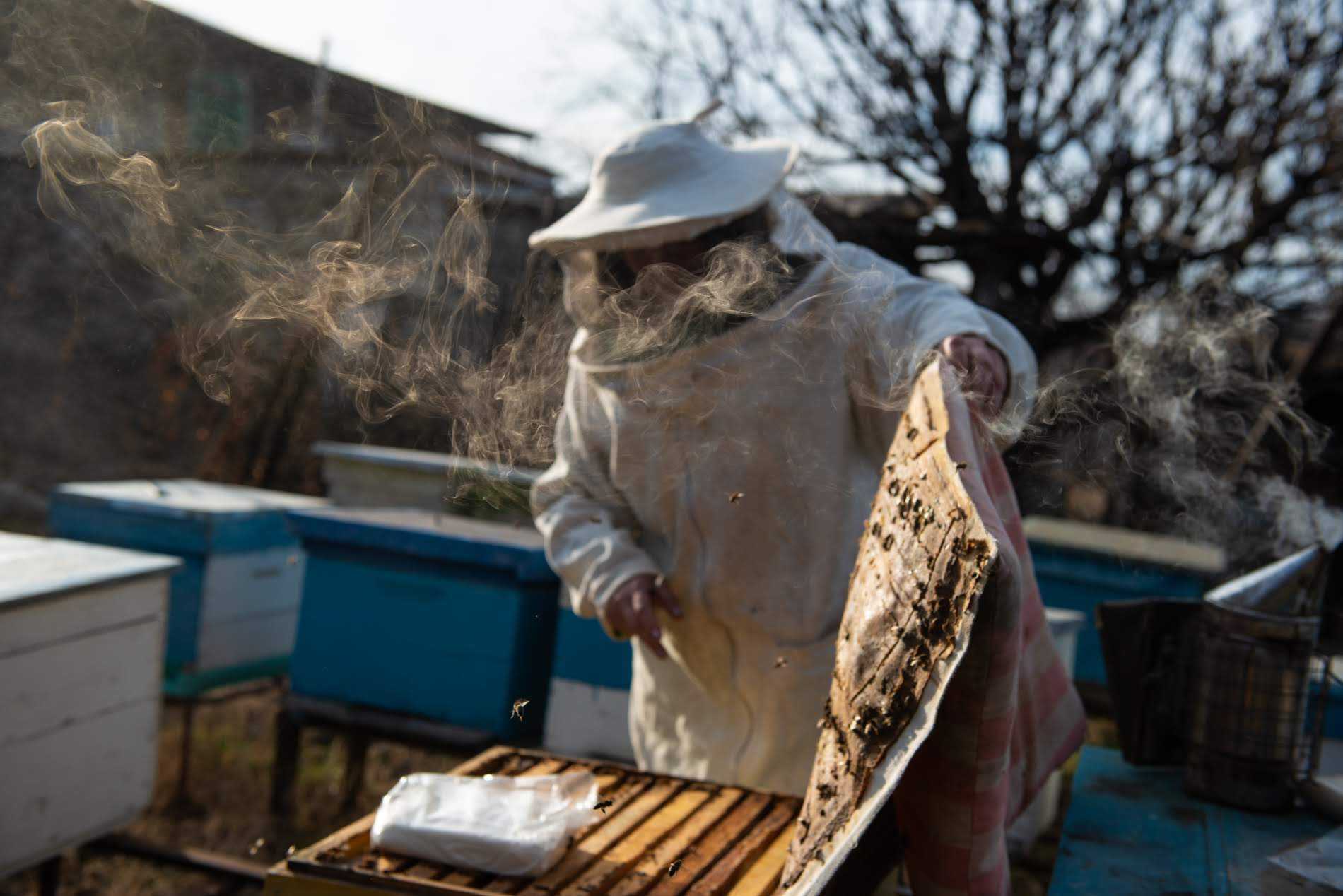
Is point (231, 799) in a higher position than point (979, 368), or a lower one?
lower

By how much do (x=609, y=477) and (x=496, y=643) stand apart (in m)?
1.36

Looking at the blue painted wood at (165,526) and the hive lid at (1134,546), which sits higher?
the hive lid at (1134,546)

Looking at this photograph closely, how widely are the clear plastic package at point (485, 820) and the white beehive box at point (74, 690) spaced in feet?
4.96

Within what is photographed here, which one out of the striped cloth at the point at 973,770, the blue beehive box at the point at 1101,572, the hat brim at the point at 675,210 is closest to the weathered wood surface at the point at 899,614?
the striped cloth at the point at 973,770

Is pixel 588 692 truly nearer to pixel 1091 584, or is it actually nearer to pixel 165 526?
pixel 165 526

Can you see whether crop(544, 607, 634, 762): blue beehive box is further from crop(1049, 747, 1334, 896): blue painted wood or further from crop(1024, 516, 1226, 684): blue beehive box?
crop(1049, 747, 1334, 896): blue painted wood

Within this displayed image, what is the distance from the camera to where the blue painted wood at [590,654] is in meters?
3.44

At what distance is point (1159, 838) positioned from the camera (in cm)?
156

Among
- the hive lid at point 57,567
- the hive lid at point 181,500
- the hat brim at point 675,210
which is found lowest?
the hive lid at point 57,567

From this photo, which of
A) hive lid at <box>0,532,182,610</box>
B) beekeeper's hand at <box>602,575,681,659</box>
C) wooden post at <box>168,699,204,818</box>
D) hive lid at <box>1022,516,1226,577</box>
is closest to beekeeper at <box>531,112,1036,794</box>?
beekeeper's hand at <box>602,575,681,659</box>

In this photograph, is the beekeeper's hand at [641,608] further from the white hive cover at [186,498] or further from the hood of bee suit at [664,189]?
the white hive cover at [186,498]

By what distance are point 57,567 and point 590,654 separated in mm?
1593

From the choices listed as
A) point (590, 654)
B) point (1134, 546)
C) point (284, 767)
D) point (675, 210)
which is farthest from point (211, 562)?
point (1134, 546)

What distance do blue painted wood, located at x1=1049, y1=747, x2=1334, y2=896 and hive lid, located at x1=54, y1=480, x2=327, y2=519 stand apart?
300 centimetres
